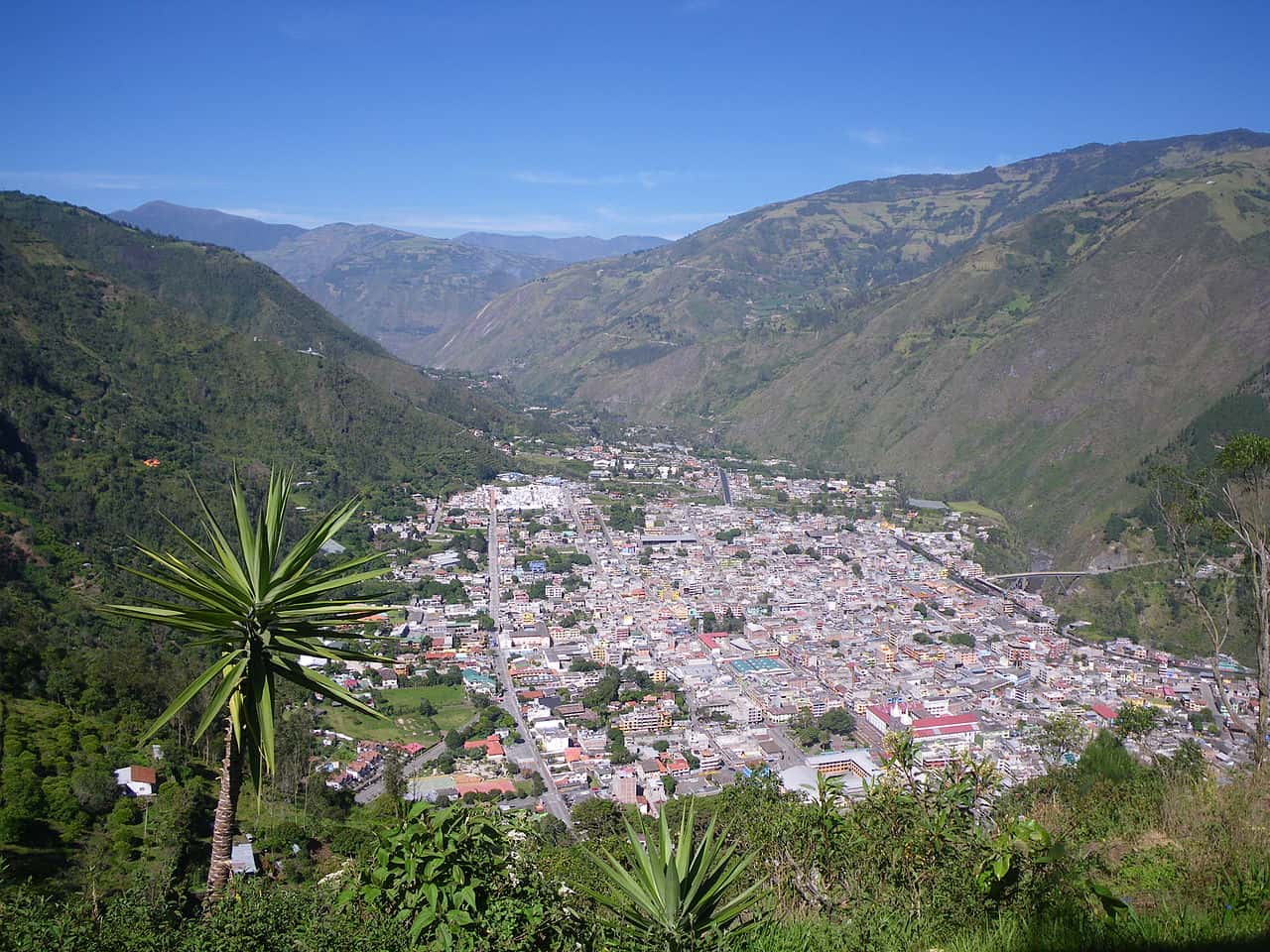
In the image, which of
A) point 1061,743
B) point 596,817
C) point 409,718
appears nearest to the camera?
point 1061,743

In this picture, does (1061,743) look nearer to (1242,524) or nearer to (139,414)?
(1242,524)

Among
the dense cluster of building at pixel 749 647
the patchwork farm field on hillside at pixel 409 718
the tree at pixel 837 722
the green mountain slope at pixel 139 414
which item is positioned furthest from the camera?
the green mountain slope at pixel 139 414

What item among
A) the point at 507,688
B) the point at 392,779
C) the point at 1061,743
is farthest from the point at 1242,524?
the point at 507,688

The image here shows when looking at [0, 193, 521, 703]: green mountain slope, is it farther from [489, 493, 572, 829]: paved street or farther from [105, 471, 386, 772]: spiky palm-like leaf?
[489, 493, 572, 829]: paved street

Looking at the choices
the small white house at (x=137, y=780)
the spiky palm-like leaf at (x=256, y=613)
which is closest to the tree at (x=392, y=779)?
the small white house at (x=137, y=780)

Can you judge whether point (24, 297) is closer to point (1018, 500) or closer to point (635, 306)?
point (1018, 500)

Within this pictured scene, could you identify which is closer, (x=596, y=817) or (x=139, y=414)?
(x=596, y=817)

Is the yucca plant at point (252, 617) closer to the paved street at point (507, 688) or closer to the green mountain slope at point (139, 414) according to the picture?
the green mountain slope at point (139, 414)

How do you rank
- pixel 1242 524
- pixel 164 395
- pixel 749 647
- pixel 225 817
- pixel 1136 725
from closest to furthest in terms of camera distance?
pixel 225 817 → pixel 1242 524 → pixel 1136 725 → pixel 749 647 → pixel 164 395
